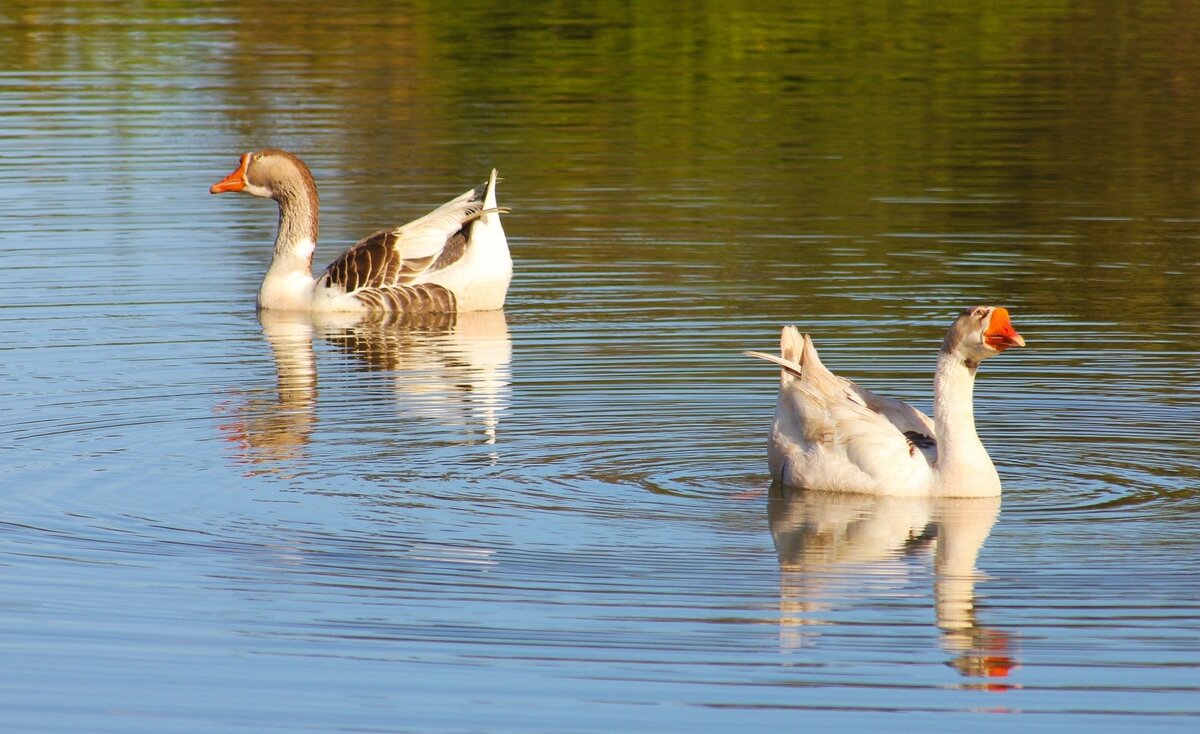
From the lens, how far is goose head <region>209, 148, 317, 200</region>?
2012cm

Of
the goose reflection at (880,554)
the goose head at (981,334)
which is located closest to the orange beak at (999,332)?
the goose head at (981,334)

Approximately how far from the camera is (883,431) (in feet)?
36.0

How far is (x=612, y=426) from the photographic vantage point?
12.9 meters

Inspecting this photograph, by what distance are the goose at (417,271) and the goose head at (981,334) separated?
27.6 ft

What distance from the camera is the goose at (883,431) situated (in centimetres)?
1081

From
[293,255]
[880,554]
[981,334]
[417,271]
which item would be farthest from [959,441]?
[293,255]

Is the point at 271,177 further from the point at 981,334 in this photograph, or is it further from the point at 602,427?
the point at 981,334

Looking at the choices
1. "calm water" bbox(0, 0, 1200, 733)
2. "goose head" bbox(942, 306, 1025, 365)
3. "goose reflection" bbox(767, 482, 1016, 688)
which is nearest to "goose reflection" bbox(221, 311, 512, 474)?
"calm water" bbox(0, 0, 1200, 733)

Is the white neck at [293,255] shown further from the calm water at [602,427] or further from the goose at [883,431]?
the goose at [883,431]

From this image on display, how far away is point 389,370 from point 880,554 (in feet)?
20.9

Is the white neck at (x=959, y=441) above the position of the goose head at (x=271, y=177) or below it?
below

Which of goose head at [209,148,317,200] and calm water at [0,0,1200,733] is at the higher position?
goose head at [209,148,317,200]

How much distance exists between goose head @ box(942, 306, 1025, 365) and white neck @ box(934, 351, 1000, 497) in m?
0.08

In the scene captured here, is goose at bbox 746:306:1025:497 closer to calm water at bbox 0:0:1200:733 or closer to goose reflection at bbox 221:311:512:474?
calm water at bbox 0:0:1200:733
